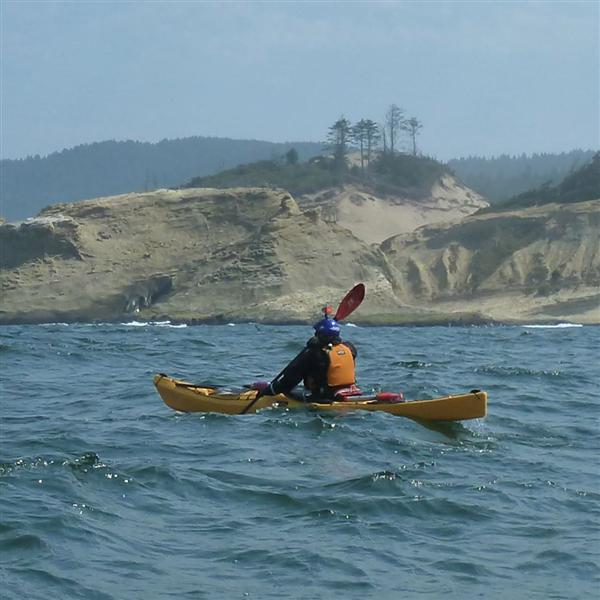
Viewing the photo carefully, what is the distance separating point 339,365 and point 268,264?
43131mm

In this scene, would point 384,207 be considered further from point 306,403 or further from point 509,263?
point 306,403

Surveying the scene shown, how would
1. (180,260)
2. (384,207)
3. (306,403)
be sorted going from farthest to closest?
(384,207) < (180,260) < (306,403)

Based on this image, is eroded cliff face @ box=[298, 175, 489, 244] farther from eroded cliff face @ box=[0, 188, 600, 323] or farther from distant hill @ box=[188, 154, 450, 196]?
eroded cliff face @ box=[0, 188, 600, 323]

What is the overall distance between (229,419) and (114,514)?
5104mm

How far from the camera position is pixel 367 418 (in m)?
13.7

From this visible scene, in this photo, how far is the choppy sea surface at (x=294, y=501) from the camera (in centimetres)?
775

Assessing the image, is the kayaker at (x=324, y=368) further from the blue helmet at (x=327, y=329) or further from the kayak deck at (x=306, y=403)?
the kayak deck at (x=306, y=403)

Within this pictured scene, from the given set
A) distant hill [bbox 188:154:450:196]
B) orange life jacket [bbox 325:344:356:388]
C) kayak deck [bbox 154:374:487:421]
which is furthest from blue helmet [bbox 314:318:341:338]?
distant hill [bbox 188:154:450:196]

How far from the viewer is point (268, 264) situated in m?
57.2

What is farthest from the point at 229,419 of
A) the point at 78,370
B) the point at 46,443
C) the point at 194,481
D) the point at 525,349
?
the point at 525,349

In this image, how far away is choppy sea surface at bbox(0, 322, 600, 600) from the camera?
775cm

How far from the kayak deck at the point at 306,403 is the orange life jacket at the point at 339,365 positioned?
0.27 metres

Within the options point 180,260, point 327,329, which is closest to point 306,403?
point 327,329

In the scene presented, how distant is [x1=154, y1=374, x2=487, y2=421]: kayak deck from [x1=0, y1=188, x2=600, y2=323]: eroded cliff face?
118 feet
